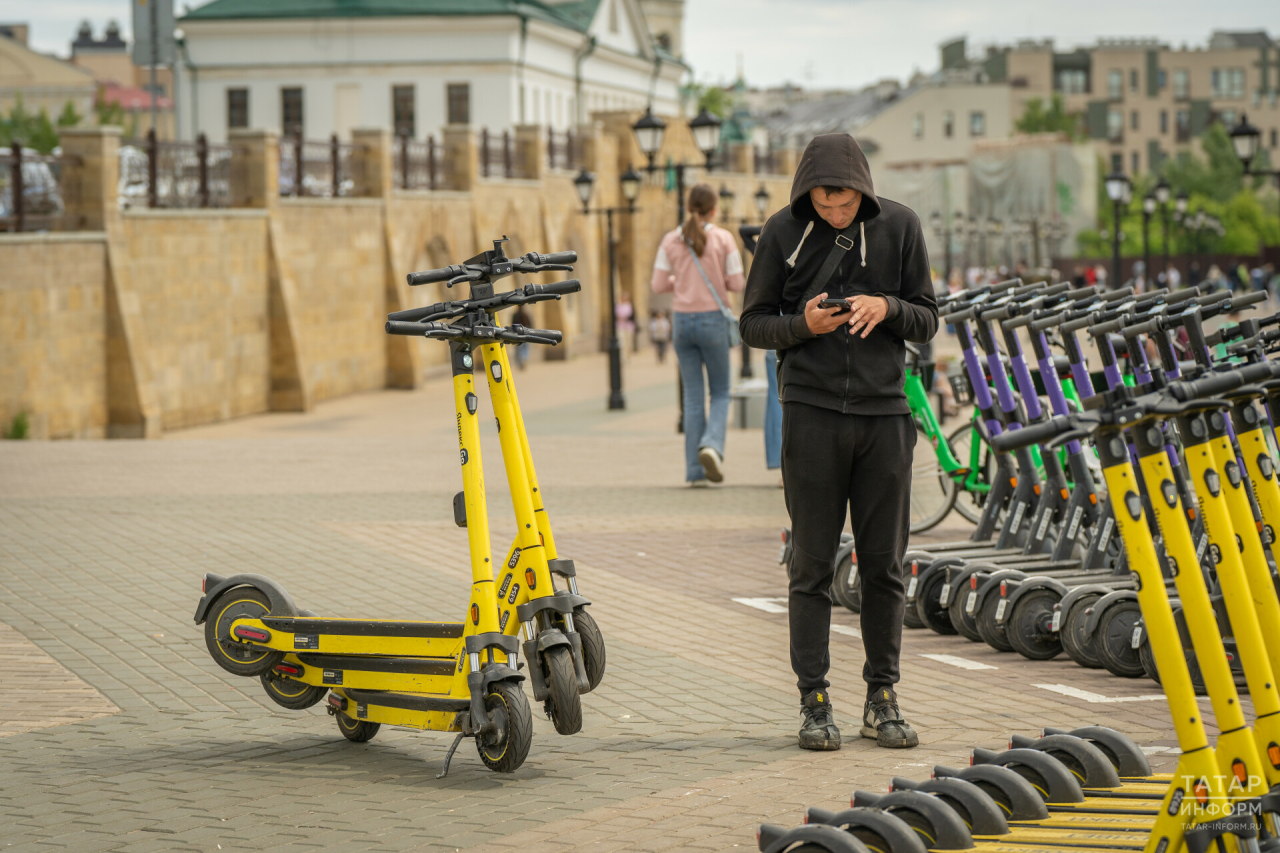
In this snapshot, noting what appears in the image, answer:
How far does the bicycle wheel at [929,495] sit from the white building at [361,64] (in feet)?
160

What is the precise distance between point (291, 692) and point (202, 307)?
21.7 m

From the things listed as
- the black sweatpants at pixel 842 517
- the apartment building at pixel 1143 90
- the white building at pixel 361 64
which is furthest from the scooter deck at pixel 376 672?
the apartment building at pixel 1143 90

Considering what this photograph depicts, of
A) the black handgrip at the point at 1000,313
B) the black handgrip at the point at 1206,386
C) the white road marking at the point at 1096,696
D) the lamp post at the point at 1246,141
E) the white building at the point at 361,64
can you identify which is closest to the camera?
the black handgrip at the point at 1206,386

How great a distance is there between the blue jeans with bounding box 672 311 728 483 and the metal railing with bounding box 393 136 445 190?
25107 millimetres

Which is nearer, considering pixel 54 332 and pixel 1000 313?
pixel 1000 313

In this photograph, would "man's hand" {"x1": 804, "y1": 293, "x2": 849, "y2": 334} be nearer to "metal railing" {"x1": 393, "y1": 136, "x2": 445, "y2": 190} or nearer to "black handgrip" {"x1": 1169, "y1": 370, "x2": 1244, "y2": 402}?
"black handgrip" {"x1": 1169, "y1": 370, "x2": 1244, "y2": 402}

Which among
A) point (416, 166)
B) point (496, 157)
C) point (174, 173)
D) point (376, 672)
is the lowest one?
point (376, 672)

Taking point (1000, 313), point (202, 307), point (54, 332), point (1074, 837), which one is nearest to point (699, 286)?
point (1000, 313)

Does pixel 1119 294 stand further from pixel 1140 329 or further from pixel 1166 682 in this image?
pixel 1166 682

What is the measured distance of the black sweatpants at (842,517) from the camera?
17.2 feet

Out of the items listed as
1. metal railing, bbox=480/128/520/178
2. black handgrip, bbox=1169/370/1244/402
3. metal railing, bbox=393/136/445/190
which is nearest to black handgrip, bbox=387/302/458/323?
black handgrip, bbox=1169/370/1244/402

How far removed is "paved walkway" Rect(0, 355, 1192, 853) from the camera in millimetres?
4641

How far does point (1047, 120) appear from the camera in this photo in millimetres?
110375

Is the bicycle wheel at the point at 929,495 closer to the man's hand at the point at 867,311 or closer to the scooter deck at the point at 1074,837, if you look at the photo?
the man's hand at the point at 867,311
